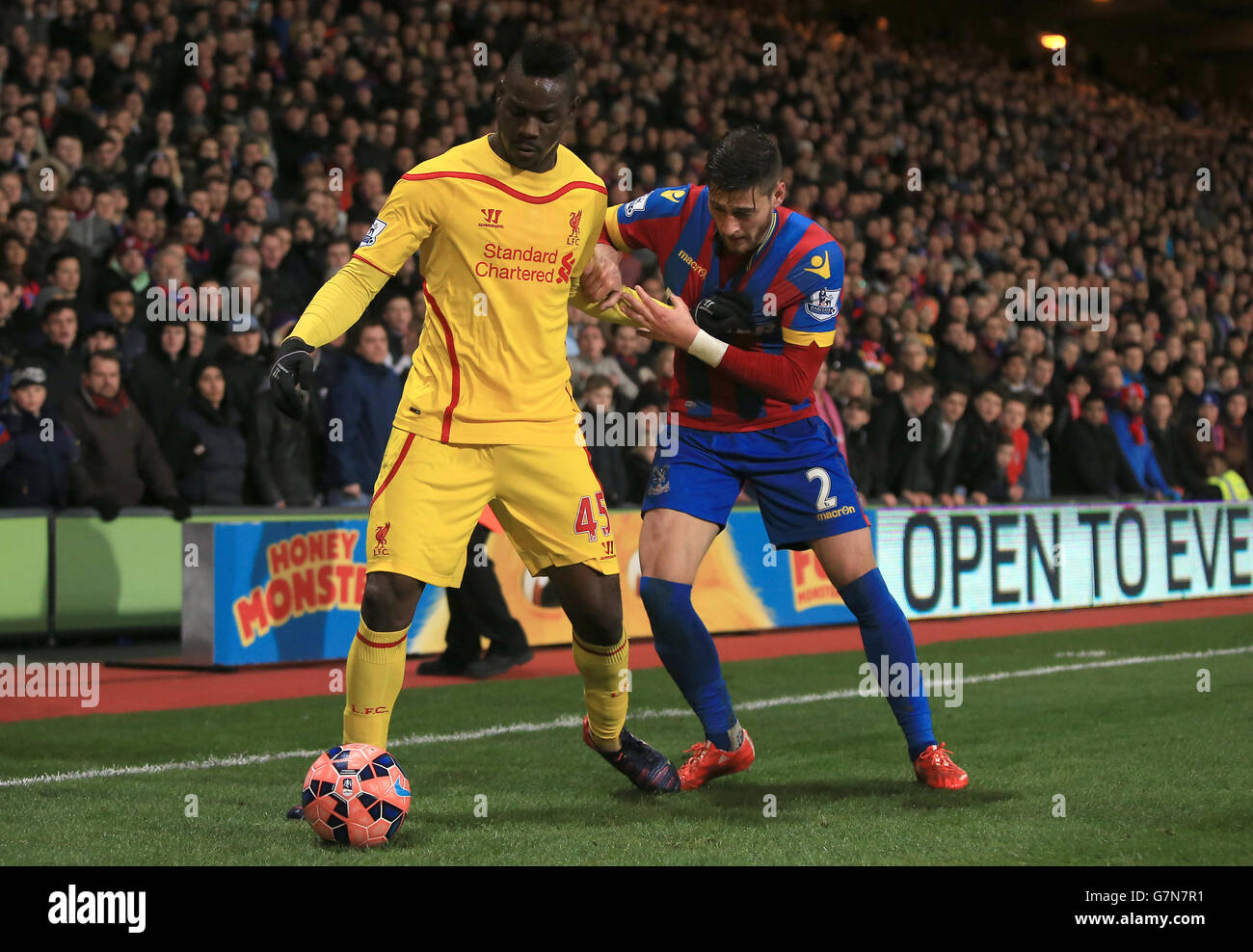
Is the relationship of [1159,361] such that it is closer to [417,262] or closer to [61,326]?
[417,262]

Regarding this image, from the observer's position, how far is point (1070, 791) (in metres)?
5.54

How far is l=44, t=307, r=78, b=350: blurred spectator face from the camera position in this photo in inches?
405

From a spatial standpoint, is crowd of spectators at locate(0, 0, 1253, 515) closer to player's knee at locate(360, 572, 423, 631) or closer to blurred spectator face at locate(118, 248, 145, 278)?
blurred spectator face at locate(118, 248, 145, 278)

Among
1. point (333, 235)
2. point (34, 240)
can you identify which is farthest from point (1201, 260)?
point (34, 240)

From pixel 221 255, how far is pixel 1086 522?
7815 mm

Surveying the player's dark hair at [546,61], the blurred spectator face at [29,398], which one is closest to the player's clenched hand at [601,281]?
the player's dark hair at [546,61]

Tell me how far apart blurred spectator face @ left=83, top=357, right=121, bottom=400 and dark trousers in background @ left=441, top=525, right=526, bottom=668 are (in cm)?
270

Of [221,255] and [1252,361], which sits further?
[1252,361]

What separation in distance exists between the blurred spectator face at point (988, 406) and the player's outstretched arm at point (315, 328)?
1012 cm

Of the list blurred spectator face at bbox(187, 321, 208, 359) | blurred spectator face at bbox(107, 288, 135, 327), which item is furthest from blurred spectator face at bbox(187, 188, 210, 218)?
blurred spectator face at bbox(187, 321, 208, 359)

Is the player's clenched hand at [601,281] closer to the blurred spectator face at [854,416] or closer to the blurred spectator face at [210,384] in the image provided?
the blurred spectator face at [210,384]

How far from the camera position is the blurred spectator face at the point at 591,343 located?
12.1 meters
